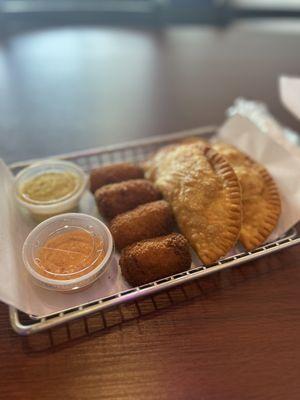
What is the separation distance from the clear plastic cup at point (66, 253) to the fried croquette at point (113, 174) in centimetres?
28

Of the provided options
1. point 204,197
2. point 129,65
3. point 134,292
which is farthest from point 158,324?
point 129,65

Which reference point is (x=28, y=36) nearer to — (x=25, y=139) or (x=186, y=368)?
(x=25, y=139)

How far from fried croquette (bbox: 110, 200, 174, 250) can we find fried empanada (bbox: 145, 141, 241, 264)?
6 cm

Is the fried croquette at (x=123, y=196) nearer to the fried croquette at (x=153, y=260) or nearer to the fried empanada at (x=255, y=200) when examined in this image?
the fried croquette at (x=153, y=260)

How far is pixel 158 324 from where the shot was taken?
1.21m

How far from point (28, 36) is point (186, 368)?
10.7 ft

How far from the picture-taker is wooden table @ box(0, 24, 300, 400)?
3.50 feet

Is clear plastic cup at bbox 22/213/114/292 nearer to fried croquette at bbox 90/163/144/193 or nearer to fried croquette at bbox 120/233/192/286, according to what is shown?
fried croquette at bbox 120/233/192/286

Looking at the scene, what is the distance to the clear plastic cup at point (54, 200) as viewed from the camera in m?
1.43

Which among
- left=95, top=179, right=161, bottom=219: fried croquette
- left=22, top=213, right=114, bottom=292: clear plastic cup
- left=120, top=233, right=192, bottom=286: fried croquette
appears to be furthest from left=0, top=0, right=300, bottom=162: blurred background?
left=120, top=233, right=192, bottom=286: fried croquette

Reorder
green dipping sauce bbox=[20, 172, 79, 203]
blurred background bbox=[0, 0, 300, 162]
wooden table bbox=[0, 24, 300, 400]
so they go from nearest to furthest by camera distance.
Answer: wooden table bbox=[0, 24, 300, 400] < green dipping sauce bbox=[20, 172, 79, 203] < blurred background bbox=[0, 0, 300, 162]

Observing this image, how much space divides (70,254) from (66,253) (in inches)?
0.6

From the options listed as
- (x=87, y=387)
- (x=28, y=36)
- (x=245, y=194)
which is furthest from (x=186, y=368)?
(x=28, y=36)

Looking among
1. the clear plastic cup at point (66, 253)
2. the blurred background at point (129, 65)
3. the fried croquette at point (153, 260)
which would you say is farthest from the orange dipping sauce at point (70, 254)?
the blurred background at point (129, 65)
